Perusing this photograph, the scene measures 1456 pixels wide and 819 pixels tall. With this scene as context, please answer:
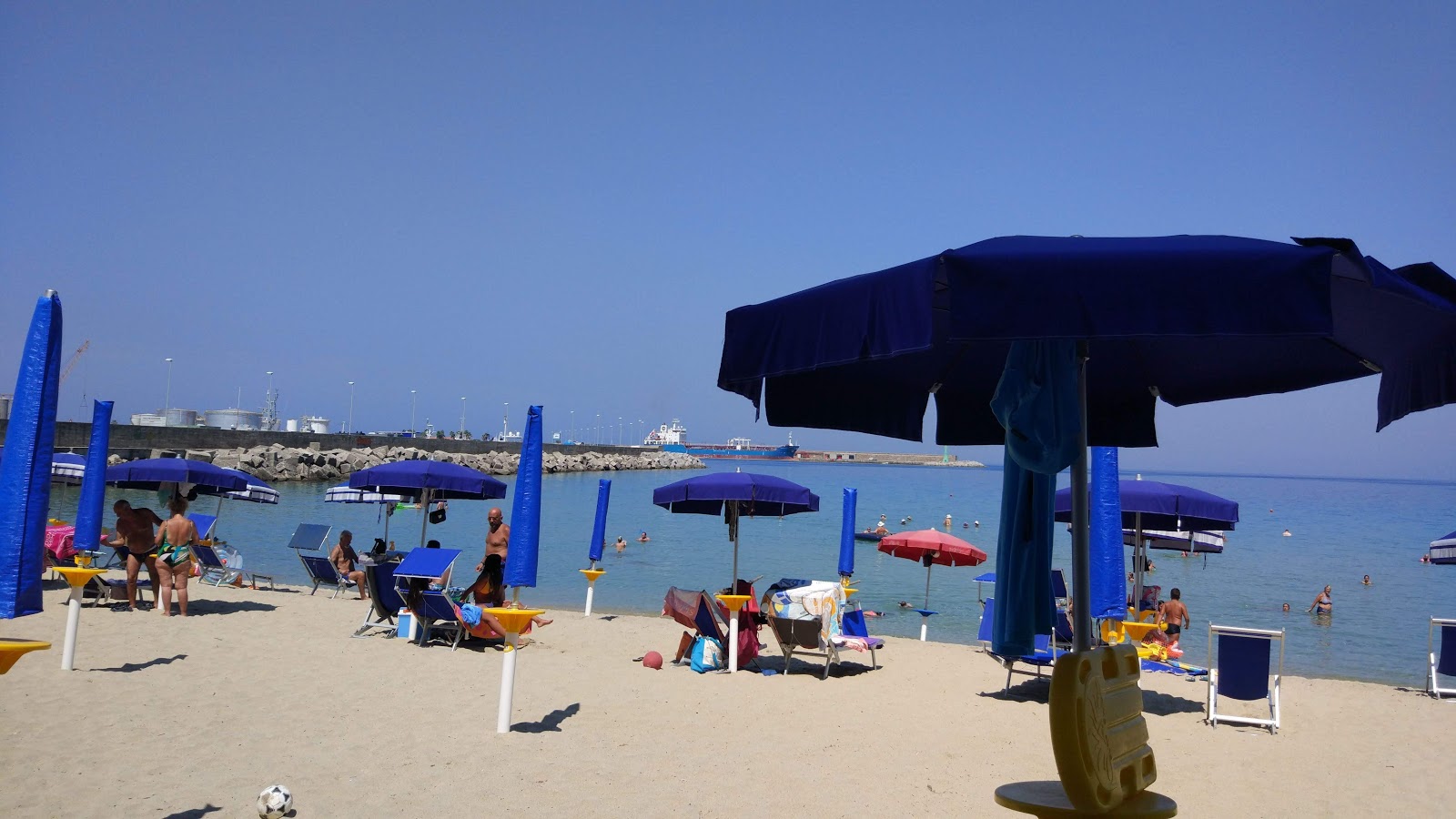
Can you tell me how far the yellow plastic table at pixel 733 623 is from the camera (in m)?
7.69

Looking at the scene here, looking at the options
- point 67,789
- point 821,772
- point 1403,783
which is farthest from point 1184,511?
point 67,789

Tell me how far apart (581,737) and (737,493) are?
149 inches

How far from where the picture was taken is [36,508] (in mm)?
4461

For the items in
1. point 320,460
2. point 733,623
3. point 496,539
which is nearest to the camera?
point 733,623

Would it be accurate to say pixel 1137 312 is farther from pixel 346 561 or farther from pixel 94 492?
pixel 346 561

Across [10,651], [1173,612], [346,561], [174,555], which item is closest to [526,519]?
[10,651]

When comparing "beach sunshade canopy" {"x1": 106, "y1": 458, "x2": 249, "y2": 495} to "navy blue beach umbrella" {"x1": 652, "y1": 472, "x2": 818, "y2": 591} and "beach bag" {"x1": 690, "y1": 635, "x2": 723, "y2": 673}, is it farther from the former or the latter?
"beach bag" {"x1": 690, "y1": 635, "x2": 723, "y2": 673}

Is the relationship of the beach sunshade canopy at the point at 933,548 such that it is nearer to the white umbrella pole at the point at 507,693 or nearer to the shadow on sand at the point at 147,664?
the white umbrella pole at the point at 507,693

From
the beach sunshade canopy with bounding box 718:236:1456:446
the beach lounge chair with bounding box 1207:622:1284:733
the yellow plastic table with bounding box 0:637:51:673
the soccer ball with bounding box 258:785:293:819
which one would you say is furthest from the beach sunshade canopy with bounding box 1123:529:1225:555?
the yellow plastic table with bounding box 0:637:51:673

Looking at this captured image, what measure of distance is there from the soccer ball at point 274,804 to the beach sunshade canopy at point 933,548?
7807 mm

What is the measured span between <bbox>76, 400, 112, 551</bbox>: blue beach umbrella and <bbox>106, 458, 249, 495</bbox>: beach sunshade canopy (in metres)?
1.77

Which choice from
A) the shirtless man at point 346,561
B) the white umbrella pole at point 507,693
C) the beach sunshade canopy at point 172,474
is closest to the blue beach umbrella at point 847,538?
the shirtless man at point 346,561

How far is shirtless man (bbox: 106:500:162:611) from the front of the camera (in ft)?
29.0

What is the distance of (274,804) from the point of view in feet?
11.9
